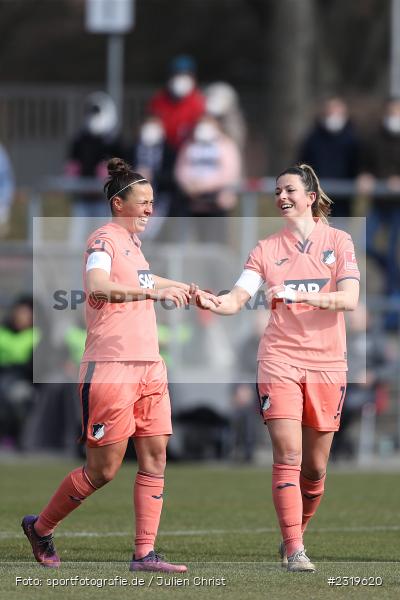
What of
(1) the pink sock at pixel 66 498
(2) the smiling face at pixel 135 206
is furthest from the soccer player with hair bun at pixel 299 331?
(1) the pink sock at pixel 66 498

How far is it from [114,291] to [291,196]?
1159 mm

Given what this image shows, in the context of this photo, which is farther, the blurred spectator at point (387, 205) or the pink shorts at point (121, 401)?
the blurred spectator at point (387, 205)

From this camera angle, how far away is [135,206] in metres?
8.23

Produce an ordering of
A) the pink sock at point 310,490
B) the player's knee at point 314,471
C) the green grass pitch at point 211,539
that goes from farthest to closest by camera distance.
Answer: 1. the pink sock at point 310,490
2. the player's knee at point 314,471
3. the green grass pitch at point 211,539

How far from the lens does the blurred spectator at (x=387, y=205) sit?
18.3m

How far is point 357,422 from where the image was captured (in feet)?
58.9

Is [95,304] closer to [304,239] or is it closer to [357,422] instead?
[304,239]

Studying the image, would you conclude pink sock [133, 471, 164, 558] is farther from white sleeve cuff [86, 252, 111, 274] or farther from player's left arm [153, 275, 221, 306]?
white sleeve cuff [86, 252, 111, 274]

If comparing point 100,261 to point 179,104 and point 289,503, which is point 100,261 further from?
point 179,104

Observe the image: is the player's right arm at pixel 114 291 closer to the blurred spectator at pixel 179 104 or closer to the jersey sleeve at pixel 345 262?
the jersey sleeve at pixel 345 262

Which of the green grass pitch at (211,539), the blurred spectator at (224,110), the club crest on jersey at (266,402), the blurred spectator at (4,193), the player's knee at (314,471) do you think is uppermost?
the blurred spectator at (224,110)

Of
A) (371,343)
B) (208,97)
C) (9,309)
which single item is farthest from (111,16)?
(371,343)

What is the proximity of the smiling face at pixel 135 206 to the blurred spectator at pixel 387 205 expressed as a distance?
10.1 metres

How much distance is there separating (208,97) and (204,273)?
351cm
